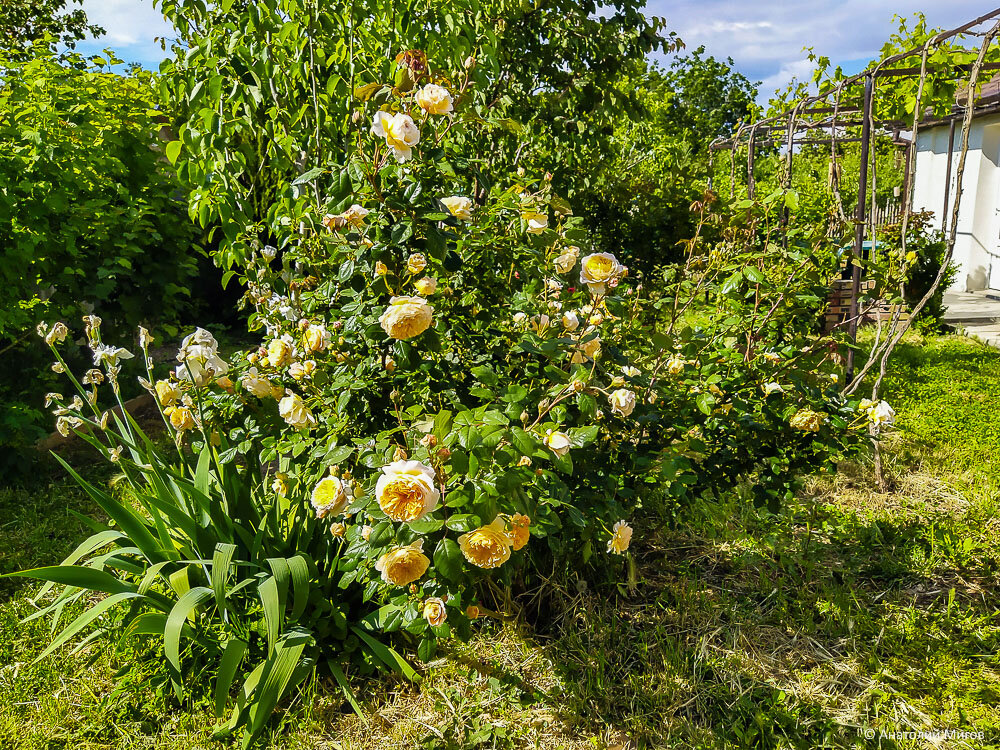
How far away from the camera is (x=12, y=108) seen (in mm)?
3326

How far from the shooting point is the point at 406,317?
146 centimetres

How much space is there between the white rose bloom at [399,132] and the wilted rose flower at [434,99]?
0.07 meters

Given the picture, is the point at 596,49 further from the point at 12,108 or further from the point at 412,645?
the point at 412,645

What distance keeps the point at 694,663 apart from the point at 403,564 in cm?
111

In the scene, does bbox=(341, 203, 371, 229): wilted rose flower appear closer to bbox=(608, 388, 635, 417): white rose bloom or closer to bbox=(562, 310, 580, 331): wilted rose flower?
bbox=(562, 310, 580, 331): wilted rose flower

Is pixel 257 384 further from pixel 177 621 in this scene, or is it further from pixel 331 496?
pixel 177 621

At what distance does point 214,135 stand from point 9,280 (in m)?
1.50

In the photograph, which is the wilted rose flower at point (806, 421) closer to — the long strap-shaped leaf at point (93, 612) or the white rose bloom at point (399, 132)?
the white rose bloom at point (399, 132)

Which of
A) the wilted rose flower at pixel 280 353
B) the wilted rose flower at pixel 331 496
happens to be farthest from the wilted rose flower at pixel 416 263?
the wilted rose flower at pixel 331 496

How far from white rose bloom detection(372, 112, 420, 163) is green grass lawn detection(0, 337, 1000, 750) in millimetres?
1424

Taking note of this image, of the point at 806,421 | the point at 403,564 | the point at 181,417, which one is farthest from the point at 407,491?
the point at 806,421

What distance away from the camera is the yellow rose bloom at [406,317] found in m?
1.45

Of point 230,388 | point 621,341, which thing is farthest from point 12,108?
point 621,341

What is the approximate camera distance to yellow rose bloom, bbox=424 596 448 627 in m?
1.47
